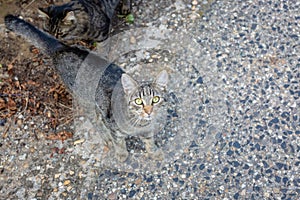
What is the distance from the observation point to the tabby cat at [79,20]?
12.0ft

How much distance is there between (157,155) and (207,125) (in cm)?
53

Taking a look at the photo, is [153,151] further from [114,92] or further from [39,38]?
[39,38]

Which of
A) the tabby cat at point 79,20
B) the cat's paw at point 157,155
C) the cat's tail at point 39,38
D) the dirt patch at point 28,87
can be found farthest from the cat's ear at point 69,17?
the cat's paw at point 157,155

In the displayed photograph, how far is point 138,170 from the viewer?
11.1 ft

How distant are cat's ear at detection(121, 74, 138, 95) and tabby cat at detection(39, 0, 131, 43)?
3.57 feet


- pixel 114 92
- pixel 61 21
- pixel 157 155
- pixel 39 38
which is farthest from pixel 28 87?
pixel 157 155

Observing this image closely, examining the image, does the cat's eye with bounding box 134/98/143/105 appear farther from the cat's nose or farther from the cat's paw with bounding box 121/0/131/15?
the cat's paw with bounding box 121/0/131/15

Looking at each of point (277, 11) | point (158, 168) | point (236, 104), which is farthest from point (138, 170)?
point (277, 11)

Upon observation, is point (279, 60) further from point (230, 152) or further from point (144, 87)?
point (144, 87)

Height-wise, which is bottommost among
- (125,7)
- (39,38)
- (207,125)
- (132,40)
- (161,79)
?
(207,125)

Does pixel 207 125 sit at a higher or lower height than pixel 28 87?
lower

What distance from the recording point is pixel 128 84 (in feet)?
9.48

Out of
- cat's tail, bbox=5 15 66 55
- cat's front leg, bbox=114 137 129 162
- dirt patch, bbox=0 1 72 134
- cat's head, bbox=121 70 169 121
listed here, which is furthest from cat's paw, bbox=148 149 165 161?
cat's tail, bbox=5 15 66 55

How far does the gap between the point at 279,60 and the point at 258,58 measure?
0.20 m
